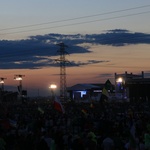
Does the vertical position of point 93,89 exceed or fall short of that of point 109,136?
it exceeds it

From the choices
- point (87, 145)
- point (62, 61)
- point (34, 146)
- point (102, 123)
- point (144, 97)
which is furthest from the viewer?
point (144, 97)

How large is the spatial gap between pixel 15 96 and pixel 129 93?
32585mm

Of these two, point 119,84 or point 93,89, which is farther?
point 93,89

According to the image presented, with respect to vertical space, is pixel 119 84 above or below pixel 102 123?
above

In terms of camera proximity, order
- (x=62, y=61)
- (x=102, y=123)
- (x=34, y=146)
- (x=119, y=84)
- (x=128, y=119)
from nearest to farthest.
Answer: (x=34, y=146) < (x=102, y=123) < (x=128, y=119) < (x=62, y=61) < (x=119, y=84)

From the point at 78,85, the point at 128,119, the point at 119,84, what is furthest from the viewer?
the point at 78,85

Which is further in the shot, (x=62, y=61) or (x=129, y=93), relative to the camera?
(x=129, y=93)

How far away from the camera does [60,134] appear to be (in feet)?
55.3

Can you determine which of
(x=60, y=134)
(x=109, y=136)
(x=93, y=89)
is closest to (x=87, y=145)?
(x=109, y=136)

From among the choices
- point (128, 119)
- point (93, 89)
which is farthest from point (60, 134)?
point (93, 89)

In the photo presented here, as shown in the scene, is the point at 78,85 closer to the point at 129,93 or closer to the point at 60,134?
the point at 129,93

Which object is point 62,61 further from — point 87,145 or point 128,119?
point 87,145

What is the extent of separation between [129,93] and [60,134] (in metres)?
71.1

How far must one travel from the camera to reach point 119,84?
9844 centimetres
